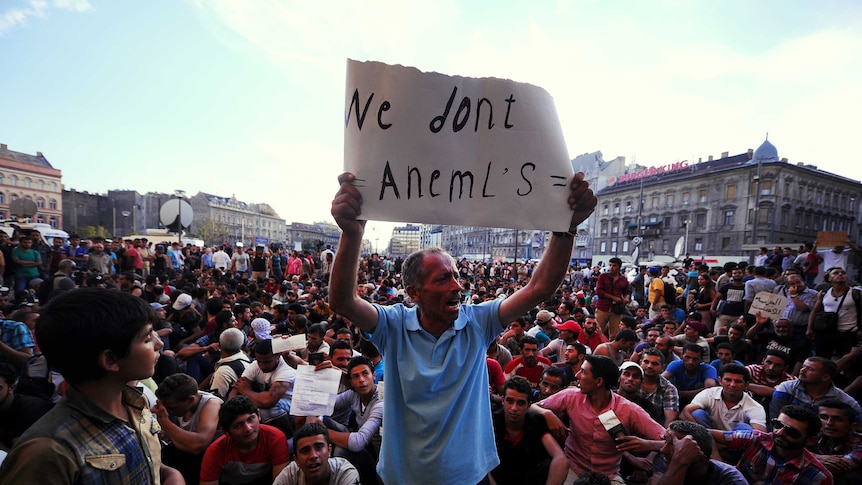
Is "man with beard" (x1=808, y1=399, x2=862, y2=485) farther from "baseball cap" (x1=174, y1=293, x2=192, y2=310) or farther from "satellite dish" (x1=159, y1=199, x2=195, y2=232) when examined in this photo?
"satellite dish" (x1=159, y1=199, x2=195, y2=232)

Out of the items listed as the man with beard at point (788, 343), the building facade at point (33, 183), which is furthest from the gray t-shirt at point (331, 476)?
the building facade at point (33, 183)

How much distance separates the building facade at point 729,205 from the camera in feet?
154

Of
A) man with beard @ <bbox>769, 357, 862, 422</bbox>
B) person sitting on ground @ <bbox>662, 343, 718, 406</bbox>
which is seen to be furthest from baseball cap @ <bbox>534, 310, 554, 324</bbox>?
man with beard @ <bbox>769, 357, 862, 422</bbox>

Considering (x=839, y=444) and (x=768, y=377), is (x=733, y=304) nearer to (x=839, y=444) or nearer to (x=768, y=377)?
(x=768, y=377)

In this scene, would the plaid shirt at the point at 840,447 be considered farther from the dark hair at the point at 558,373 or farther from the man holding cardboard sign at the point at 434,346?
the man holding cardboard sign at the point at 434,346

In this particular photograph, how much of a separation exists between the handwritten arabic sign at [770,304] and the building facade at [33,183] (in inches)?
2829

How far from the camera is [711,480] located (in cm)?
309

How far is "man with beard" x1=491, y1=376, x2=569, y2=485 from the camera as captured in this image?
140 inches

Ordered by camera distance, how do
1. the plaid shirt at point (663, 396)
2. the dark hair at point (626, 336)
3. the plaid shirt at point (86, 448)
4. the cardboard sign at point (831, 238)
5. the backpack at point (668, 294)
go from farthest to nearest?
1. the cardboard sign at point (831, 238)
2. the backpack at point (668, 294)
3. the dark hair at point (626, 336)
4. the plaid shirt at point (663, 396)
5. the plaid shirt at point (86, 448)

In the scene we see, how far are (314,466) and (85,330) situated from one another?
7.90 feet

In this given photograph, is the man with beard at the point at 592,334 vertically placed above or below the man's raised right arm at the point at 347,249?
below

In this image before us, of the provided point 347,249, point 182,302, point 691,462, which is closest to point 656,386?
point 691,462

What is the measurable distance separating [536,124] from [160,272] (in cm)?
1477

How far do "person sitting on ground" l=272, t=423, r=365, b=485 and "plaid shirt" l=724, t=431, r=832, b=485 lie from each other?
3375 millimetres
